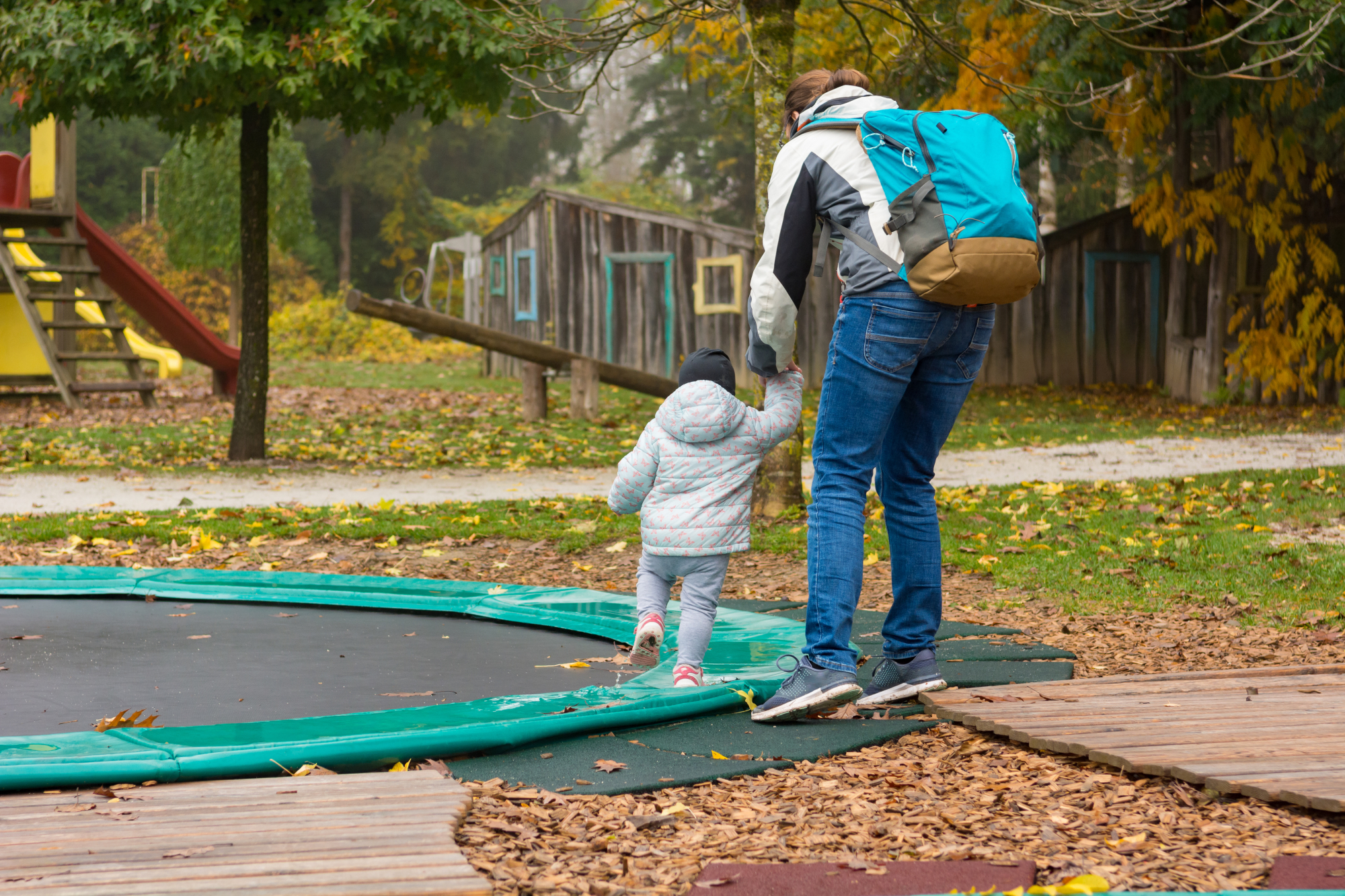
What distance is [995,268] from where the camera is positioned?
9.41 ft

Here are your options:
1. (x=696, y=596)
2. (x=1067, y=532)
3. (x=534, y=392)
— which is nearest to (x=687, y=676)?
(x=696, y=596)

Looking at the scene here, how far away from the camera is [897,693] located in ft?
10.6

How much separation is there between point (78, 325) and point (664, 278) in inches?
291

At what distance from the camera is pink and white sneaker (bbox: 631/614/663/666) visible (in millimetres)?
3535

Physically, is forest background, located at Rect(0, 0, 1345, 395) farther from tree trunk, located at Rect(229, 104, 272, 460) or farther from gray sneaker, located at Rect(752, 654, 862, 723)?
gray sneaker, located at Rect(752, 654, 862, 723)

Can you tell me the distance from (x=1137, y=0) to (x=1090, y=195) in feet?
60.8

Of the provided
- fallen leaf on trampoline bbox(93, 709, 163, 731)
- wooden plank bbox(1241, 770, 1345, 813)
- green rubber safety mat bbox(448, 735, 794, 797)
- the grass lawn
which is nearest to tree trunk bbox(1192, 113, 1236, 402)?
the grass lawn

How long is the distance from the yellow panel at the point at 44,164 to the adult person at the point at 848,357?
1273 cm

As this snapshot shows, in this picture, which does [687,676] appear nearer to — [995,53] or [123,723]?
[123,723]

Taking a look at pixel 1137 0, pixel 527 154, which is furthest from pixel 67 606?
pixel 527 154

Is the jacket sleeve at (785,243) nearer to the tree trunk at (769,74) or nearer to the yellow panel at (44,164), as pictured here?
the tree trunk at (769,74)

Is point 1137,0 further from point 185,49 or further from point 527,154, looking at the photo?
point 527,154

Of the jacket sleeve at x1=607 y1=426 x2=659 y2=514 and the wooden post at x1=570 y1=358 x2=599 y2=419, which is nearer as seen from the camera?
the jacket sleeve at x1=607 y1=426 x2=659 y2=514

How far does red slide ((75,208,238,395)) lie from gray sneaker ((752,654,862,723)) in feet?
42.8
